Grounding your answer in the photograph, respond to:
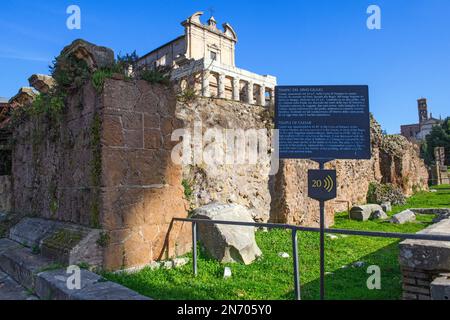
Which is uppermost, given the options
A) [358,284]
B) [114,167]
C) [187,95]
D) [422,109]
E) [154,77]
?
[422,109]

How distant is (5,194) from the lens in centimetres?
745

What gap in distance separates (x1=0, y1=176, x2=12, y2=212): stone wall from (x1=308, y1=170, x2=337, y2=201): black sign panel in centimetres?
652

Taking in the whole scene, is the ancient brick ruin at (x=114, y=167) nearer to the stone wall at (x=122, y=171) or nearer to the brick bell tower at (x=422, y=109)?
the stone wall at (x=122, y=171)

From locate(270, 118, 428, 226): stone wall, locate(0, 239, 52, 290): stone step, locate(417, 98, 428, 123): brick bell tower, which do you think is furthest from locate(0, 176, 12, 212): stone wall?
locate(417, 98, 428, 123): brick bell tower

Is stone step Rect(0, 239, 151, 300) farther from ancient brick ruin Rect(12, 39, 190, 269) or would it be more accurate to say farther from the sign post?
the sign post

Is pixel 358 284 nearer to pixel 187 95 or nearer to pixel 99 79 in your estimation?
pixel 187 95

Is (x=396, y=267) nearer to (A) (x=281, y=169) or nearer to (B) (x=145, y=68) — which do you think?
(A) (x=281, y=169)

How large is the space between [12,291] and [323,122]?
392 cm

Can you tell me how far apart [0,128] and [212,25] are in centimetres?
3176

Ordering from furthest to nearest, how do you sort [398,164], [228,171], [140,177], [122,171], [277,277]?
[398,164] → [228,171] → [277,277] → [140,177] → [122,171]

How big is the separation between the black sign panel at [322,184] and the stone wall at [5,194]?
257 inches

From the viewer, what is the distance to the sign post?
11.5ft

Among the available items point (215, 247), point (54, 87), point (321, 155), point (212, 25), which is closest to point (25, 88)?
A: point (54, 87)

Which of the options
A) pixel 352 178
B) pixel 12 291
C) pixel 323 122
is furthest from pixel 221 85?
pixel 12 291
